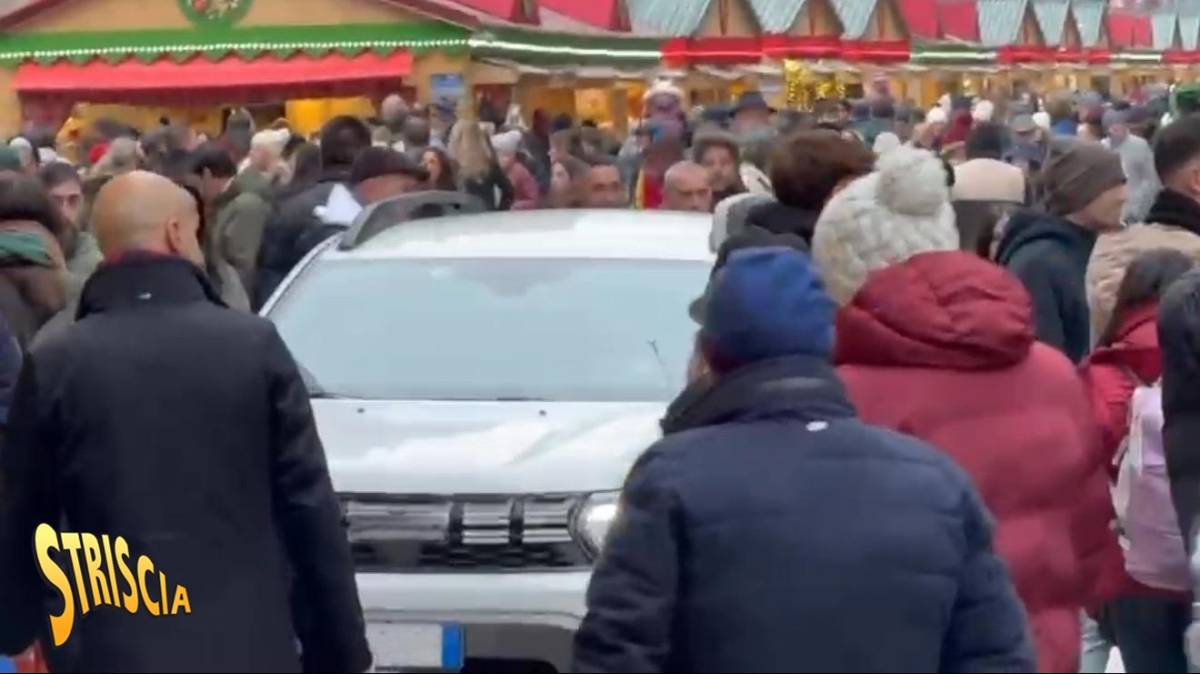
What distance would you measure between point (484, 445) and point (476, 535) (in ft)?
1.01

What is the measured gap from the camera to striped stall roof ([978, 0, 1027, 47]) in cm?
7569

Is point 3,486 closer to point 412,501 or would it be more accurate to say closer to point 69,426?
point 69,426

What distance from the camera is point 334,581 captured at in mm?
5496

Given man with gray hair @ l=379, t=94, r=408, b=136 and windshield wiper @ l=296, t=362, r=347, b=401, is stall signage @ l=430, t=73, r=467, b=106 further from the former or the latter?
windshield wiper @ l=296, t=362, r=347, b=401

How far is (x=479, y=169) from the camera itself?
15.7 meters

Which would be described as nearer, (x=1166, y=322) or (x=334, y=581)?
(x=334, y=581)

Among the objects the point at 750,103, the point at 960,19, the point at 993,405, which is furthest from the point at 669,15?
the point at 993,405

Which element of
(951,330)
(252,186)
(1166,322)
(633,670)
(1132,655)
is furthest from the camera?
(252,186)

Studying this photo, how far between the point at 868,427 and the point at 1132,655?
3014 mm

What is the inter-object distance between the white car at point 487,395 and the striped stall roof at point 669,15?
38.1 metres

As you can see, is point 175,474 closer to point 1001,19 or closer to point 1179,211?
point 1179,211

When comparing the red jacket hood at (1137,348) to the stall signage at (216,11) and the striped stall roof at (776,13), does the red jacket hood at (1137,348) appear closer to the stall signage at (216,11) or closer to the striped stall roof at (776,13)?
the stall signage at (216,11)

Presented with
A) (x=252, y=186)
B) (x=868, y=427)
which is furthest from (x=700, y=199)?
(x=868, y=427)

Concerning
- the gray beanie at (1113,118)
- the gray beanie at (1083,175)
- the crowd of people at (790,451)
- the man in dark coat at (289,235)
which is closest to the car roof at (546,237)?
the crowd of people at (790,451)
